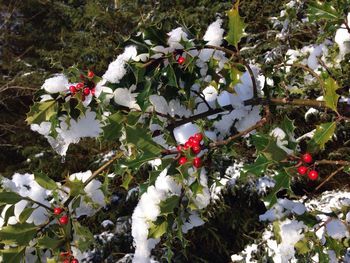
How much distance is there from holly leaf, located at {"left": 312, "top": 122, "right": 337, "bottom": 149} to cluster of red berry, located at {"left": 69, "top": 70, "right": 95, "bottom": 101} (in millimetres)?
666

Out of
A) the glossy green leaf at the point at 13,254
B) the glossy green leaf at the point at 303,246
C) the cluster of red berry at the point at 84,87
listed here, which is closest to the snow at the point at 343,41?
the glossy green leaf at the point at 303,246

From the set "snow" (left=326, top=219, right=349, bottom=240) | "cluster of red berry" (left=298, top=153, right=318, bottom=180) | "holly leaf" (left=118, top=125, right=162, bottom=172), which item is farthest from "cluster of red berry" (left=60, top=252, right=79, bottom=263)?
"snow" (left=326, top=219, right=349, bottom=240)

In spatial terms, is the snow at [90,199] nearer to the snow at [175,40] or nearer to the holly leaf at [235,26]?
the snow at [175,40]

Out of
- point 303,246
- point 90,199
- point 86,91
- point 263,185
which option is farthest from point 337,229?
point 263,185

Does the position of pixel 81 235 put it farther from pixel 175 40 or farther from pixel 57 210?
pixel 175 40

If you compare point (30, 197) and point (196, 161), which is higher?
point (196, 161)

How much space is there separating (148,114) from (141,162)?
202 millimetres

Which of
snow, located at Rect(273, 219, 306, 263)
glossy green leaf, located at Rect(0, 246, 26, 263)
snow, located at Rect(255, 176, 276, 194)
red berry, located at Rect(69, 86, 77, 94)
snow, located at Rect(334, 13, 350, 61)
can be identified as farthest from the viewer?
snow, located at Rect(255, 176, 276, 194)

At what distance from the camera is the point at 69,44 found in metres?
5.61

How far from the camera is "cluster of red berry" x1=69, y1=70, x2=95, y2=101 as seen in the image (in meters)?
1.21

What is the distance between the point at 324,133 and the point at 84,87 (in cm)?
71

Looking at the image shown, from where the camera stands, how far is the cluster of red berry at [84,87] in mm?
1207

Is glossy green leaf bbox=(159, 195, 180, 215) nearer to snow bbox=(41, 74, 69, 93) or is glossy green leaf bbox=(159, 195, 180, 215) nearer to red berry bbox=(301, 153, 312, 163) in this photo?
red berry bbox=(301, 153, 312, 163)

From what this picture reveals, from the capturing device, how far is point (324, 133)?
3.04 ft
